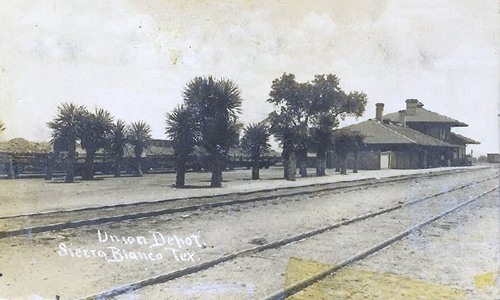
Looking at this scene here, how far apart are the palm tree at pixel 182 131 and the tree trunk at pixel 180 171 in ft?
0.58

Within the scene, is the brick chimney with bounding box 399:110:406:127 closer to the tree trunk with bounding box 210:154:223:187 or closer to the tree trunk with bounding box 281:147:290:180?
the tree trunk with bounding box 281:147:290:180

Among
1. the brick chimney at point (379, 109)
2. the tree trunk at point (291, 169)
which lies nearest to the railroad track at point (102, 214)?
the brick chimney at point (379, 109)

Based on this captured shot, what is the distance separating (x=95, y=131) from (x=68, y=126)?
617mm

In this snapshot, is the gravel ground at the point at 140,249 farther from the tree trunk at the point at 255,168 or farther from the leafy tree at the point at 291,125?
the tree trunk at the point at 255,168

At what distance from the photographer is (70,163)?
45.2 ft

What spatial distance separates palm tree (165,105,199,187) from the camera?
9548 millimetres

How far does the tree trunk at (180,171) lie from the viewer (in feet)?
39.3

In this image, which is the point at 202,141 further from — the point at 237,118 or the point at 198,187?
the point at 198,187

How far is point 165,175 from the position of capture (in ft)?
50.8

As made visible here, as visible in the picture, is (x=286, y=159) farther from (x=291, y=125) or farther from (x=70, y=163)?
(x=70, y=163)

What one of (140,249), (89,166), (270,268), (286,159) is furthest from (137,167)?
(270,268)

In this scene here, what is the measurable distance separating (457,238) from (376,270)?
344cm

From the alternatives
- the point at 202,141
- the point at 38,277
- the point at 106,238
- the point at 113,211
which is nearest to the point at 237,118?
the point at 202,141

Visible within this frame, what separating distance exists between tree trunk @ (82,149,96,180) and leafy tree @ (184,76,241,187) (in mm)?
3575
